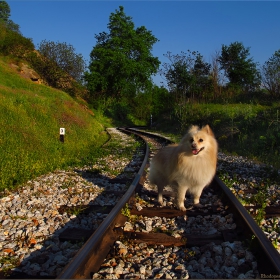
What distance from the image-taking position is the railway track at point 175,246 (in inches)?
116

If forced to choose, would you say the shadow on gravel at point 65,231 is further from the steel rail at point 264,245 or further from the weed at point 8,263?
the steel rail at point 264,245

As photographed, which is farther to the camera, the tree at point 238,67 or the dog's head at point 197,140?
the tree at point 238,67

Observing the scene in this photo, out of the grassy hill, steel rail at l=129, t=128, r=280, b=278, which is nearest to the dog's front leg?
steel rail at l=129, t=128, r=280, b=278

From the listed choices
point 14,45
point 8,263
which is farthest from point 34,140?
point 14,45

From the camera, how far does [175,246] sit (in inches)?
141

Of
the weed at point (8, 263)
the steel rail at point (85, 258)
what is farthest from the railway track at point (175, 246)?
the weed at point (8, 263)

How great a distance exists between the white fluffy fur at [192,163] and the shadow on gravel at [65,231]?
1.10m

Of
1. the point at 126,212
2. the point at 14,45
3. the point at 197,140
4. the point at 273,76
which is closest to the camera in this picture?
the point at 126,212

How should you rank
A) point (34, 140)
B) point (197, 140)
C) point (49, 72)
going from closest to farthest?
point (197, 140) < point (34, 140) < point (49, 72)

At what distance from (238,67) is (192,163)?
92.6ft

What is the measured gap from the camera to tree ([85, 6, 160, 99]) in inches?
1855

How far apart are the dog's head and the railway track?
34.1 inches

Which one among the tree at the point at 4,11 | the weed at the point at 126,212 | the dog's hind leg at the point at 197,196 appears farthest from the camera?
the tree at the point at 4,11

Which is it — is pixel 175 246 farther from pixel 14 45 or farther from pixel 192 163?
pixel 14 45
